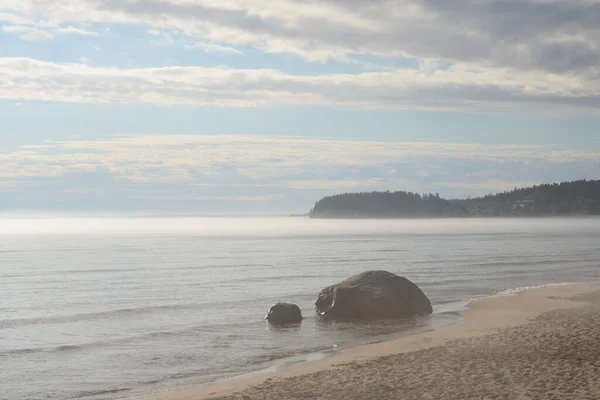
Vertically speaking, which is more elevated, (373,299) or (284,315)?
(373,299)

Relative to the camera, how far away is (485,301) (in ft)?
101

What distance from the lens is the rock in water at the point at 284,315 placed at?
25.0 metres

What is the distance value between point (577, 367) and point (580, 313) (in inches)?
426

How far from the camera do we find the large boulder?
2581cm

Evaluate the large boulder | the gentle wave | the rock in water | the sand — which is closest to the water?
the gentle wave

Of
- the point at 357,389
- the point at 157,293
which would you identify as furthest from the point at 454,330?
the point at 157,293

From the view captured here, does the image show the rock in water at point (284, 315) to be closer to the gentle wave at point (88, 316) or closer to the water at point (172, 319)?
the water at point (172, 319)

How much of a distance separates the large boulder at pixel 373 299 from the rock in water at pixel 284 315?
1445 millimetres

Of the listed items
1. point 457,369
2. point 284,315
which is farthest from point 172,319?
point 457,369

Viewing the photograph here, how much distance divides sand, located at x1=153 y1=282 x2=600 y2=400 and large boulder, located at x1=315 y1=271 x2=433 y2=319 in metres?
3.48

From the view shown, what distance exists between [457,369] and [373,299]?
10591mm

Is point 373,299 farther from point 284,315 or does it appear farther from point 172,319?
point 172,319

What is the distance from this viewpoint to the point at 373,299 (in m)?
25.8

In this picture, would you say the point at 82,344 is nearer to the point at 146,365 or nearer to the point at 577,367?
the point at 146,365
